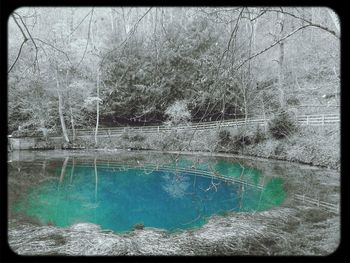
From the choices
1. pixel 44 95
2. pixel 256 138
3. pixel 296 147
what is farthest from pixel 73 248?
pixel 44 95

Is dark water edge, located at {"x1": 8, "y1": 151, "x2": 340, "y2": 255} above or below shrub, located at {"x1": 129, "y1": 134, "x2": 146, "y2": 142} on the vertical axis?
below

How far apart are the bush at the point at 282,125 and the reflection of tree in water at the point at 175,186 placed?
12.4 ft

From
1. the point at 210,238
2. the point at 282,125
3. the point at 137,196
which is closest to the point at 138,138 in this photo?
the point at 282,125

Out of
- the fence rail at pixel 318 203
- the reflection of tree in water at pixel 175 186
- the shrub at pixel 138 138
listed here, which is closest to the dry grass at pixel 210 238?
the fence rail at pixel 318 203

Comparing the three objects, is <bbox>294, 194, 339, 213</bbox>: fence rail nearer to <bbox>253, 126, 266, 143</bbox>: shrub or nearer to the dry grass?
the dry grass

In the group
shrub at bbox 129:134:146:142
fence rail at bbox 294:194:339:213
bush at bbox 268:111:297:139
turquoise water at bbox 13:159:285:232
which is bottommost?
turquoise water at bbox 13:159:285:232

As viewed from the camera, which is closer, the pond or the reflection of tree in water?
the pond

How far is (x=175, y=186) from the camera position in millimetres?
7129

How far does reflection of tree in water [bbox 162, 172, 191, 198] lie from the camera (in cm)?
650

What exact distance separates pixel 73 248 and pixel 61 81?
36.7 ft

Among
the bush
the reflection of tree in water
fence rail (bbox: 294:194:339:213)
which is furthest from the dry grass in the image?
the bush

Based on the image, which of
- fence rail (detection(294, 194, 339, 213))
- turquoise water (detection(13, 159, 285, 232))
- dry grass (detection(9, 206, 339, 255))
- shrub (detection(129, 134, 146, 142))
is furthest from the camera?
shrub (detection(129, 134, 146, 142))

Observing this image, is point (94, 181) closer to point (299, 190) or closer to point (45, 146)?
point (299, 190)

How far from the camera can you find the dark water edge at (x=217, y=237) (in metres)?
3.16
